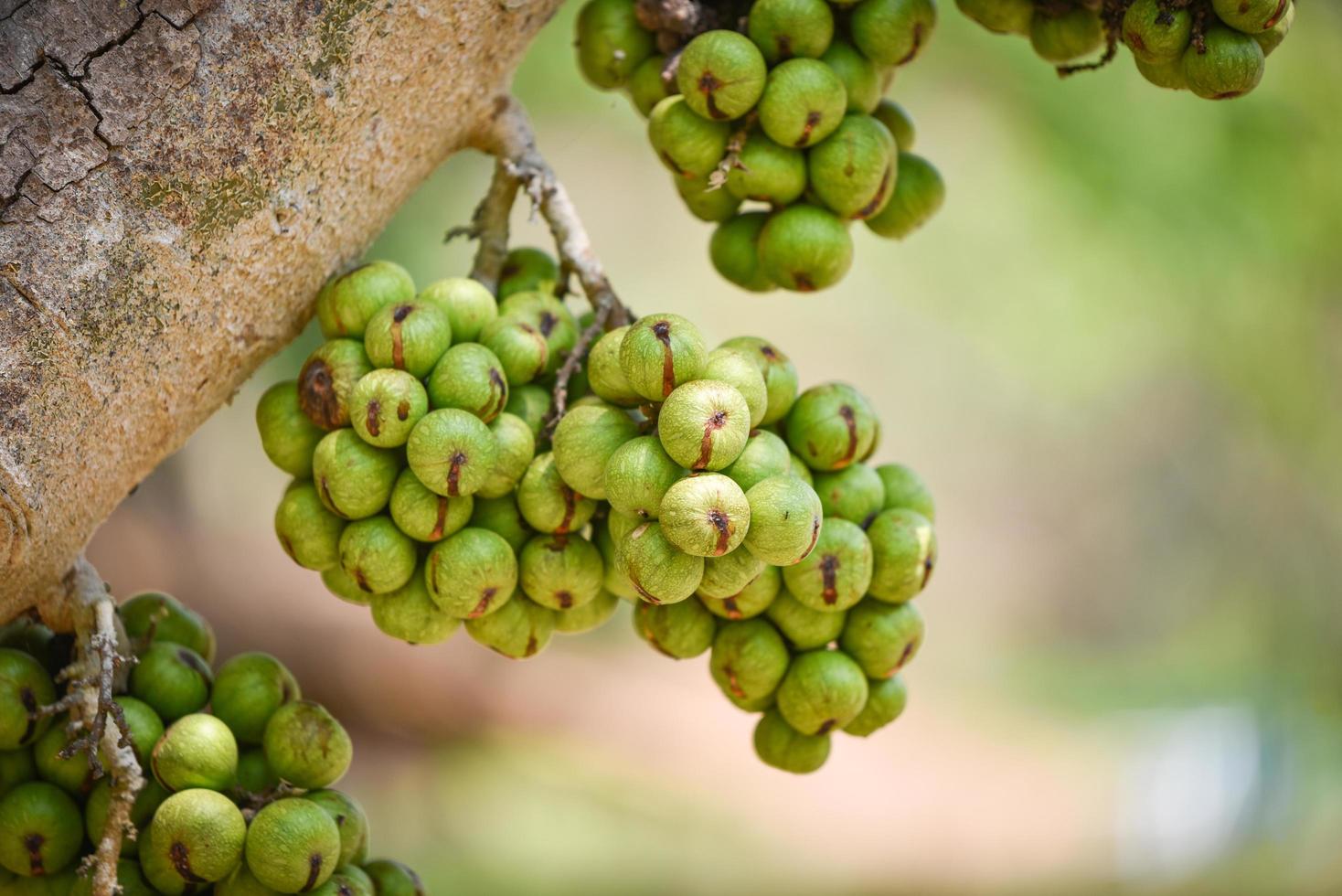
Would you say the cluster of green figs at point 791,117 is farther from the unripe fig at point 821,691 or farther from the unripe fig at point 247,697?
the unripe fig at point 247,697

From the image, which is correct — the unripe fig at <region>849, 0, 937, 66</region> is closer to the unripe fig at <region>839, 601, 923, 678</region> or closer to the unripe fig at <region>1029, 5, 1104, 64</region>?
the unripe fig at <region>1029, 5, 1104, 64</region>

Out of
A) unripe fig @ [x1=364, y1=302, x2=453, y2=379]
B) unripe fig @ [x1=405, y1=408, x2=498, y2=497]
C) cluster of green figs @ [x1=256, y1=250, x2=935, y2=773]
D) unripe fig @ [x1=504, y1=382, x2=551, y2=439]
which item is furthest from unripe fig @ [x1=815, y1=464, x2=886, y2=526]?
unripe fig @ [x1=364, y1=302, x2=453, y2=379]

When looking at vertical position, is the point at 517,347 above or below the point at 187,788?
above

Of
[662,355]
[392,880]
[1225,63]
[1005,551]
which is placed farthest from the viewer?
[1005,551]

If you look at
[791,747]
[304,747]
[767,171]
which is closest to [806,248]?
[767,171]

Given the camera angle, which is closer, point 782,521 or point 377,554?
point 782,521

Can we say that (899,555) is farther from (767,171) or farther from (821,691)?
(767,171)

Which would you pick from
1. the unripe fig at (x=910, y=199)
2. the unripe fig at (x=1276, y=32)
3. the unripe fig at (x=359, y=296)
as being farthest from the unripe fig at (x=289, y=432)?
the unripe fig at (x=1276, y=32)
